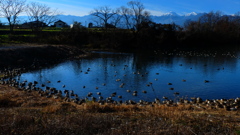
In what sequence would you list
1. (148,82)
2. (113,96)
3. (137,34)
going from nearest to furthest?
(113,96)
(148,82)
(137,34)

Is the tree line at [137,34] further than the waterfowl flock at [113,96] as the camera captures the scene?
Yes

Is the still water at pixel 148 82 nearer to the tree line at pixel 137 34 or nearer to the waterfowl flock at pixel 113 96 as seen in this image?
the waterfowl flock at pixel 113 96

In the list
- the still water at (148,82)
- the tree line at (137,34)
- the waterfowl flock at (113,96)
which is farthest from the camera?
the tree line at (137,34)

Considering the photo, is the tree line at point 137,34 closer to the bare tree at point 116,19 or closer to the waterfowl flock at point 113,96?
the bare tree at point 116,19

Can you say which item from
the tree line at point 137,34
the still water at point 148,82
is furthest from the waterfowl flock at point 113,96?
the tree line at point 137,34

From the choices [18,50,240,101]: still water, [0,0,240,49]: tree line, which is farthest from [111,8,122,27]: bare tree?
[18,50,240,101]: still water

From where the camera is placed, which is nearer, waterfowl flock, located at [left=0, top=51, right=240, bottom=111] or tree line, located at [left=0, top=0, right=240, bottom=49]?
waterfowl flock, located at [left=0, top=51, right=240, bottom=111]

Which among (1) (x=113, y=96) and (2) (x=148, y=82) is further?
(2) (x=148, y=82)

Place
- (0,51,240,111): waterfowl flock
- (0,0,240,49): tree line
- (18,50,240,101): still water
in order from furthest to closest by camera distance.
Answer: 1. (0,0,240,49): tree line
2. (18,50,240,101): still water
3. (0,51,240,111): waterfowl flock

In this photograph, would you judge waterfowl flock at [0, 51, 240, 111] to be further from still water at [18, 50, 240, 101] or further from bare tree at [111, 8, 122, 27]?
bare tree at [111, 8, 122, 27]

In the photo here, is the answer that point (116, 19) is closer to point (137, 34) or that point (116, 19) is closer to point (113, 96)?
point (137, 34)

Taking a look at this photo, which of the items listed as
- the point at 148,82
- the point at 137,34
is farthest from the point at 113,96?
the point at 137,34

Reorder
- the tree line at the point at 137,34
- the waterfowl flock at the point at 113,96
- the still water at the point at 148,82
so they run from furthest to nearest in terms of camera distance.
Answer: the tree line at the point at 137,34 → the still water at the point at 148,82 → the waterfowl flock at the point at 113,96

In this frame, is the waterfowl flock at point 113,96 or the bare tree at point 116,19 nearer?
the waterfowl flock at point 113,96
